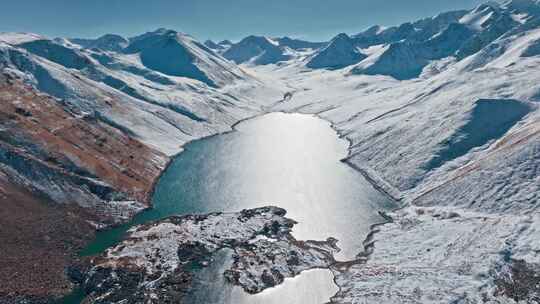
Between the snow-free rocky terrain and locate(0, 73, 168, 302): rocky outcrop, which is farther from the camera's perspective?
locate(0, 73, 168, 302): rocky outcrop

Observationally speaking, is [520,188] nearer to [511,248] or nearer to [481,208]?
[481,208]

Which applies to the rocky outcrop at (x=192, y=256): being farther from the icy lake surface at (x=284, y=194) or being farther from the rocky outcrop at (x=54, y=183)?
the rocky outcrop at (x=54, y=183)

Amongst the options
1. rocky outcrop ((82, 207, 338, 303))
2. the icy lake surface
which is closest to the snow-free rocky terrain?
rocky outcrop ((82, 207, 338, 303))

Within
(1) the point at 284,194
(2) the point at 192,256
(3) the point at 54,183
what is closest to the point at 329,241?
(2) the point at 192,256

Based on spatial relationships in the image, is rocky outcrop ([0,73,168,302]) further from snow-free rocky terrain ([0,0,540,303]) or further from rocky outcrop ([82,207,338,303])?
rocky outcrop ([82,207,338,303])

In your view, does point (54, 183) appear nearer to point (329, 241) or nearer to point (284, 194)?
point (284, 194)

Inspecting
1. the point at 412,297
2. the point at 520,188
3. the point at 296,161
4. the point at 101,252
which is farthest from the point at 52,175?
the point at 520,188
